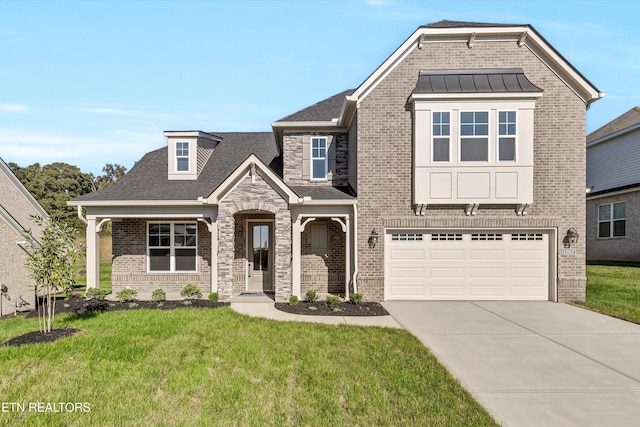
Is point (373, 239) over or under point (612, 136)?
under

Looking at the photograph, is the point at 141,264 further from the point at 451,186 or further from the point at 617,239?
the point at 617,239

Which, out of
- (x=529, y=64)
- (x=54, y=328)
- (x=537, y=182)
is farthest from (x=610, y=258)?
(x=54, y=328)

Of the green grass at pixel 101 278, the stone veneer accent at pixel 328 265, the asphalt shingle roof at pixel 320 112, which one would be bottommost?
the green grass at pixel 101 278

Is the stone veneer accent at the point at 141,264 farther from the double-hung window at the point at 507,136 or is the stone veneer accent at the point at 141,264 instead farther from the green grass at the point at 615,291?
the green grass at the point at 615,291

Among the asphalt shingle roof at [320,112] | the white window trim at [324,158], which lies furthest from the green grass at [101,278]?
the asphalt shingle roof at [320,112]

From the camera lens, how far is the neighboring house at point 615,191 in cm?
1934

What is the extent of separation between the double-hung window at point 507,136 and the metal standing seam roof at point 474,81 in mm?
751

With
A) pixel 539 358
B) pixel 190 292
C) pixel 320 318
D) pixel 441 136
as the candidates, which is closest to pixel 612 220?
pixel 441 136

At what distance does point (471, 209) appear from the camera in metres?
12.1

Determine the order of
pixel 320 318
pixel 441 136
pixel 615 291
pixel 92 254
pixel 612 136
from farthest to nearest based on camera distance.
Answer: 1. pixel 612 136
2. pixel 92 254
3. pixel 615 291
4. pixel 441 136
5. pixel 320 318

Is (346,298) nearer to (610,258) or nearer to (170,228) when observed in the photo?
(170,228)

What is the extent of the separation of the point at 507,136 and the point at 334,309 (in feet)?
24.9

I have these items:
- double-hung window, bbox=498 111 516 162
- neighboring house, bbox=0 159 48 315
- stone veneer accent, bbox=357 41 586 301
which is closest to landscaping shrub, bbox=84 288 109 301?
neighboring house, bbox=0 159 48 315

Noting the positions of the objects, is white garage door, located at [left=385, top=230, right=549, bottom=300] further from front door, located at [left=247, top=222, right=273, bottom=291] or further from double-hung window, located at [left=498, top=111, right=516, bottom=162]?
front door, located at [left=247, top=222, right=273, bottom=291]
